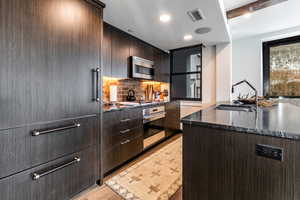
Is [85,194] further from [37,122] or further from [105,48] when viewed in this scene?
[105,48]

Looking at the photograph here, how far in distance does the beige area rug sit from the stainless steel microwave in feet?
5.07

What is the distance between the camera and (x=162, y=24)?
2.26 m

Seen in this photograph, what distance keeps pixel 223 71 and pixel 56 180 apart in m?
3.50

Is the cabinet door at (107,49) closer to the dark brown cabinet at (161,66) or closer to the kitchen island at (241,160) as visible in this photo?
the dark brown cabinet at (161,66)

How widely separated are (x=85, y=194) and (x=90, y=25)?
6.15ft

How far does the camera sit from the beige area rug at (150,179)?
1.56 m

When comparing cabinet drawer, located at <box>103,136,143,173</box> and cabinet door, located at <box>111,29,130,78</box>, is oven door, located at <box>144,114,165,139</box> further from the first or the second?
cabinet door, located at <box>111,29,130,78</box>

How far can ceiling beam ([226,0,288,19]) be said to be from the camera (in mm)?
2136

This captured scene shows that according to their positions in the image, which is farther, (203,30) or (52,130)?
(203,30)

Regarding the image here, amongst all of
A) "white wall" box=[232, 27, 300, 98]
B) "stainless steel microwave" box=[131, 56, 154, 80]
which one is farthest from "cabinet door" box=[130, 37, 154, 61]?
"white wall" box=[232, 27, 300, 98]

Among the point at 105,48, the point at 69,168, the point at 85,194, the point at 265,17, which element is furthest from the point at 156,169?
the point at 265,17

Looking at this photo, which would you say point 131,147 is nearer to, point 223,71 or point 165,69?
point 165,69

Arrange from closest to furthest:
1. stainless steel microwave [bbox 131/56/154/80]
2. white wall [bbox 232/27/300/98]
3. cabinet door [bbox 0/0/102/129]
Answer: cabinet door [bbox 0/0/102/129] < stainless steel microwave [bbox 131/56/154/80] < white wall [bbox 232/27/300/98]

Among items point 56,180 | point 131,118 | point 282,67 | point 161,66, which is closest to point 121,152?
point 131,118
